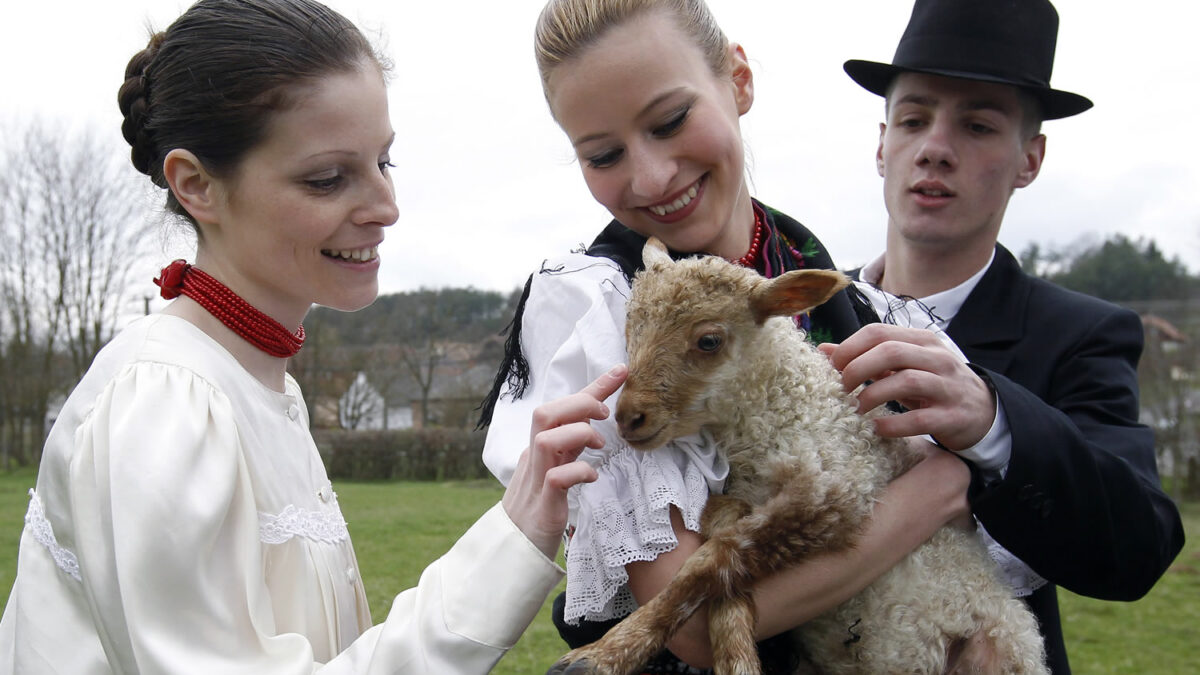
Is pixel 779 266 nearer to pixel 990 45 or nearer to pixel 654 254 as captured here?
pixel 654 254

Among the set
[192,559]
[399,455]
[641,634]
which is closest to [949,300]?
[641,634]

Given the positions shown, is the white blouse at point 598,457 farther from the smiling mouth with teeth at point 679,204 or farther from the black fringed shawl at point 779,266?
the smiling mouth with teeth at point 679,204

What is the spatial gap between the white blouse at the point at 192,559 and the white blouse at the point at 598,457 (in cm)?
15

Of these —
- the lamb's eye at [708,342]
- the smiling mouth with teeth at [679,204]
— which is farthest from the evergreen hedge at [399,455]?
the lamb's eye at [708,342]

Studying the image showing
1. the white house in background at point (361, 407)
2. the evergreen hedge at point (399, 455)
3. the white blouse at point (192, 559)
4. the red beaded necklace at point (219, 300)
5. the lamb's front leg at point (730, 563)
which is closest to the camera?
the white blouse at point (192, 559)

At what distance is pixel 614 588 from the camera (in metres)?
2.12

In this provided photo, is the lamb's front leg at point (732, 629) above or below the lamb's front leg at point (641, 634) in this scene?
below

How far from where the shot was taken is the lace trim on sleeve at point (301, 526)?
2213mm

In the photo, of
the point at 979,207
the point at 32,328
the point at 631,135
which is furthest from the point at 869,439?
the point at 32,328

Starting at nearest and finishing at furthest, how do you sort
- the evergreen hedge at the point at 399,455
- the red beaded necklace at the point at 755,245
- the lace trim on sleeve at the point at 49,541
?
the lace trim on sleeve at the point at 49,541 → the red beaded necklace at the point at 755,245 → the evergreen hedge at the point at 399,455

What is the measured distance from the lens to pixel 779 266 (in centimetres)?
277

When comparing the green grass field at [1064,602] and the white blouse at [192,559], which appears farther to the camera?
the green grass field at [1064,602]

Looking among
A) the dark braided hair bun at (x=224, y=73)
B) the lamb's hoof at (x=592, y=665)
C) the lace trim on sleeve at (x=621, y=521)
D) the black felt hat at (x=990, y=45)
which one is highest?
the dark braided hair bun at (x=224, y=73)

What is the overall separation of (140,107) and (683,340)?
1.57 meters
